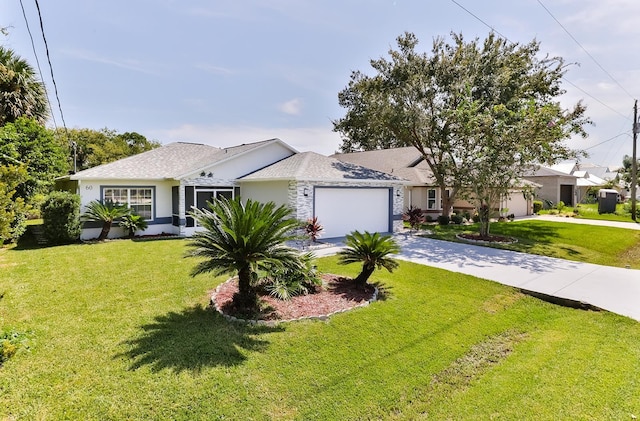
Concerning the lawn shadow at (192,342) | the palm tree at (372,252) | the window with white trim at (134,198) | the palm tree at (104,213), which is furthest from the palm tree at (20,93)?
the palm tree at (372,252)

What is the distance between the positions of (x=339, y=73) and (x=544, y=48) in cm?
1226

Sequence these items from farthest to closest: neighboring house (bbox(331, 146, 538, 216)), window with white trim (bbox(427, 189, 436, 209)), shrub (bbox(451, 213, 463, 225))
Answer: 1. window with white trim (bbox(427, 189, 436, 209))
2. neighboring house (bbox(331, 146, 538, 216))
3. shrub (bbox(451, 213, 463, 225))

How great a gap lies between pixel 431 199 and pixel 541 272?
14.1m

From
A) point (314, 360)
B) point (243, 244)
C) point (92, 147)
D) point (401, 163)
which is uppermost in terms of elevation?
point (92, 147)

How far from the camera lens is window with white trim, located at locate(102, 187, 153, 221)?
49.7ft

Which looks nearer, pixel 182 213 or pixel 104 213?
pixel 104 213

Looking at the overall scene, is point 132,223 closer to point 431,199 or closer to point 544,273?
point 544,273

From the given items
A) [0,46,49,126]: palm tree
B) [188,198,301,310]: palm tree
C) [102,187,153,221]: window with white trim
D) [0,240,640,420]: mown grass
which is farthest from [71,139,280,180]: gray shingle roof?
[188,198,301,310]: palm tree

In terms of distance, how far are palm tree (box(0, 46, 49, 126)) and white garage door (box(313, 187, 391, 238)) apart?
42.8 ft

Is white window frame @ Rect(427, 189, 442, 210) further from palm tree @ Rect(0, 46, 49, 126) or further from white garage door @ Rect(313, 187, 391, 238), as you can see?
palm tree @ Rect(0, 46, 49, 126)

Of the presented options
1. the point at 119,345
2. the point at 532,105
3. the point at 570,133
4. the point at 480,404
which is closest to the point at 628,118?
the point at 570,133

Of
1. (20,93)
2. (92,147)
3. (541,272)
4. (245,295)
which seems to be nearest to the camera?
(245,295)

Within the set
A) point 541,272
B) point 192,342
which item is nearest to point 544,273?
point 541,272

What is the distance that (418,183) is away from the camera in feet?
71.1
